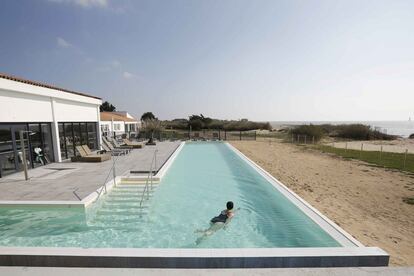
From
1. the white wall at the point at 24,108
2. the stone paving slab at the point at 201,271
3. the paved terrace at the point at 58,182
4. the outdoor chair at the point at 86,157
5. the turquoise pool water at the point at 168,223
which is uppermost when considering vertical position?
the white wall at the point at 24,108

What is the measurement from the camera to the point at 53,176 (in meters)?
8.72

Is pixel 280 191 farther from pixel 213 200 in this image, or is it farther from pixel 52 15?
pixel 52 15

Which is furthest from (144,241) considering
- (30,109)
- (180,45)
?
(180,45)

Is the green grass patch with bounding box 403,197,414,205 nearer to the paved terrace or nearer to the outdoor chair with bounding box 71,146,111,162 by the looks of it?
the paved terrace

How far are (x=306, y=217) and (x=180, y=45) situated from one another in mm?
16273

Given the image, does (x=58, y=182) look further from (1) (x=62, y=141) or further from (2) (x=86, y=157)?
(1) (x=62, y=141)

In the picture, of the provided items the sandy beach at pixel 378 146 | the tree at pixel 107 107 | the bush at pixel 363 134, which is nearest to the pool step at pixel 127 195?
the sandy beach at pixel 378 146

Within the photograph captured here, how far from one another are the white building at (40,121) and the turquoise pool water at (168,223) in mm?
4519

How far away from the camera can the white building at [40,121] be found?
29.0 ft

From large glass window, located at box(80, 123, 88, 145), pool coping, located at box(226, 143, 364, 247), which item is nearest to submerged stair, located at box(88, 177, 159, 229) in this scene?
pool coping, located at box(226, 143, 364, 247)

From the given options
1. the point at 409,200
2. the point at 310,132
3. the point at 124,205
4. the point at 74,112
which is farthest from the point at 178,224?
the point at 310,132

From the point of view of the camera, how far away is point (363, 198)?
305 inches

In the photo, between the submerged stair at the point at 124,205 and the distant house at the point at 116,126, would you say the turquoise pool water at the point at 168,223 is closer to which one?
the submerged stair at the point at 124,205

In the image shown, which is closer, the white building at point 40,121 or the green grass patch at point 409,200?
the green grass patch at point 409,200
